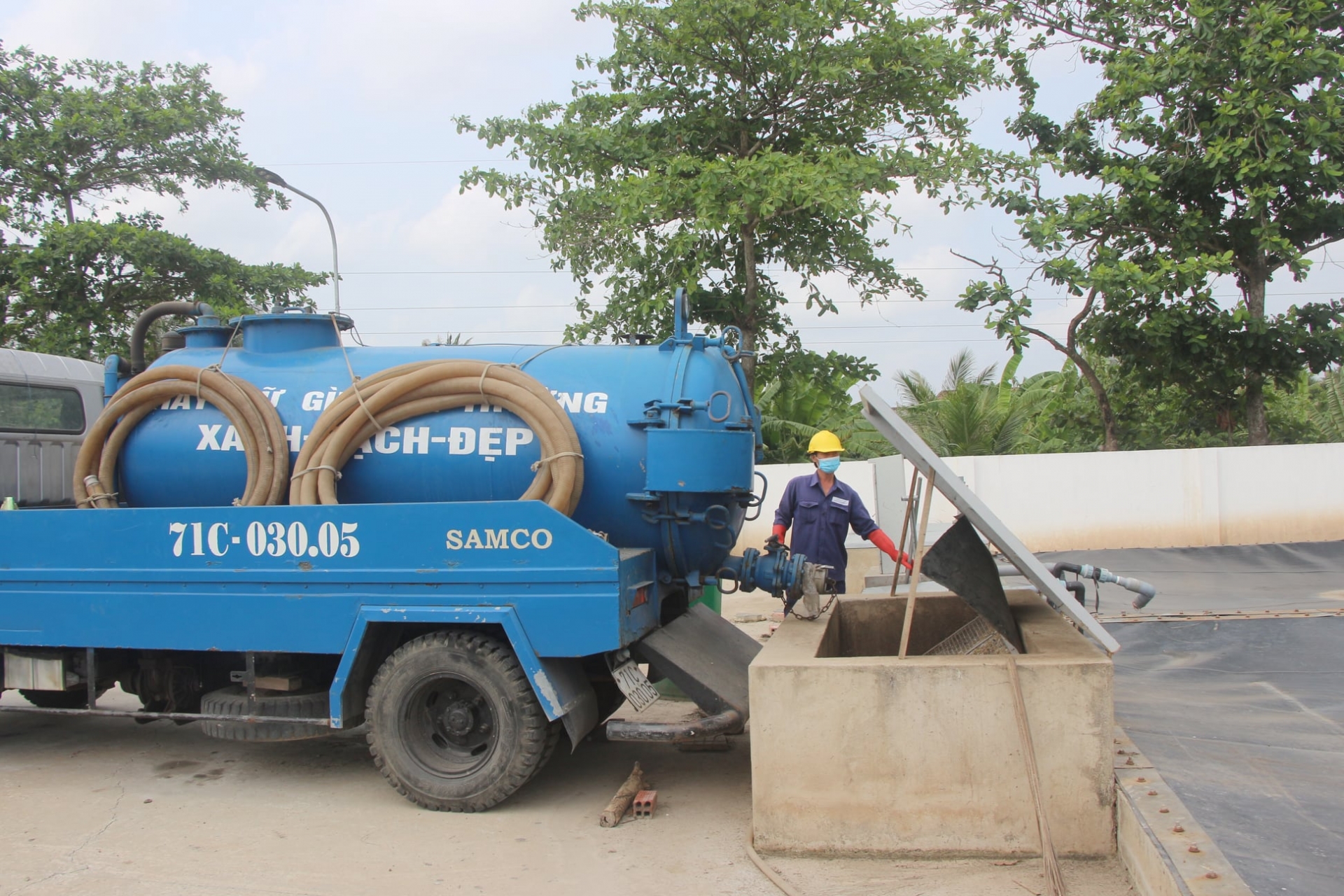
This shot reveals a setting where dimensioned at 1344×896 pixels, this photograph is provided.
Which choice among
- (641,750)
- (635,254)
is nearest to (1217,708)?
(641,750)

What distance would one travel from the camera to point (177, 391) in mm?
5723

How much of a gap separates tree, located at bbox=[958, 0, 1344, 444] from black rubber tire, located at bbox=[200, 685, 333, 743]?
9.97 meters

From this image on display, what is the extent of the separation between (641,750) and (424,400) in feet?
8.17

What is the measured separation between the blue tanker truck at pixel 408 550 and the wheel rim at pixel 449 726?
0.04ft

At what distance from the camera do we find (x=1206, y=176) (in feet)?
41.9

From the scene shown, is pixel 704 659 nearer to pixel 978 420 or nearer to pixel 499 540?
pixel 499 540

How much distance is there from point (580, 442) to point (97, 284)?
12.0 m

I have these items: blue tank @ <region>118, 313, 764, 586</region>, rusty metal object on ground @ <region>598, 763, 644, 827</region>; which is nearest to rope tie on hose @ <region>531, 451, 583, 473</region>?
blue tank @ <region>118, 313, 764, 586</region>

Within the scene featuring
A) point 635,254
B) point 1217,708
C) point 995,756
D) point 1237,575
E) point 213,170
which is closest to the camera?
point 995,756

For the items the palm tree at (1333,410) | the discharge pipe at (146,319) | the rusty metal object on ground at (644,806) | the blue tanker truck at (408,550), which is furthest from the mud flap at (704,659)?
the palm tree at (1333,410)

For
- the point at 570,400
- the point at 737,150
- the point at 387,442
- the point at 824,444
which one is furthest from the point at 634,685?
the point at 737,150

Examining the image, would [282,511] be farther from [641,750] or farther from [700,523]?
[641,750]

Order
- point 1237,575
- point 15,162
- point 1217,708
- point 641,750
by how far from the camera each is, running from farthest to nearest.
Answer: point 15,162 → point 1237,575 → point 641,750 → point 1217,708

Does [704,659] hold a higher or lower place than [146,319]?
lower
